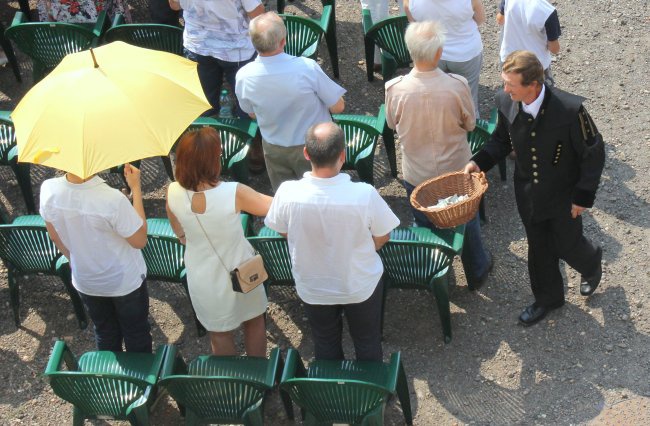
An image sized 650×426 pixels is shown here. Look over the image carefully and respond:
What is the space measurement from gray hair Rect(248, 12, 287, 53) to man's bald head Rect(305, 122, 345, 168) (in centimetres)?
134

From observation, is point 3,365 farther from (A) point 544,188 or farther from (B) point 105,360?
(A) point 544,188

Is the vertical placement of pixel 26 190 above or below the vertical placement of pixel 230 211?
below

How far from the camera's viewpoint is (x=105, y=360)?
5.45 meters

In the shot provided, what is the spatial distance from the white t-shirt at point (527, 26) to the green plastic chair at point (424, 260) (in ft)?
4.98

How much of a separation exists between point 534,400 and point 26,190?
13.0 feet

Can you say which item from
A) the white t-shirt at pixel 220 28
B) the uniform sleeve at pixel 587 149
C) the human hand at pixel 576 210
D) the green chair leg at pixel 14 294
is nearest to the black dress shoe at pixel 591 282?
the human hand at pixel 576 210

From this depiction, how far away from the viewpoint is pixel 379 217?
4.76 m

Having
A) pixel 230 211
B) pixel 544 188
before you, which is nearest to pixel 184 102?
pixel 230 211

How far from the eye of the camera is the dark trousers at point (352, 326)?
5.19 m

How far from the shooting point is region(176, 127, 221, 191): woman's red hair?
16.0 ft

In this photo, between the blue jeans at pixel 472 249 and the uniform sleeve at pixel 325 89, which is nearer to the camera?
the uniform sleeve at pixel 325 89

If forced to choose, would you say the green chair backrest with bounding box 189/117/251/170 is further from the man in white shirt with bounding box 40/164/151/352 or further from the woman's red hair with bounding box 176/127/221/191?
the woman's red hair with bounding box 176/127/221/191

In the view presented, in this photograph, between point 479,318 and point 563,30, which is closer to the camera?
point 479,318

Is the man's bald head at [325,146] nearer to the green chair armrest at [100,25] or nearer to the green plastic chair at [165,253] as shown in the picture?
the green plastic chair at [165,253]
